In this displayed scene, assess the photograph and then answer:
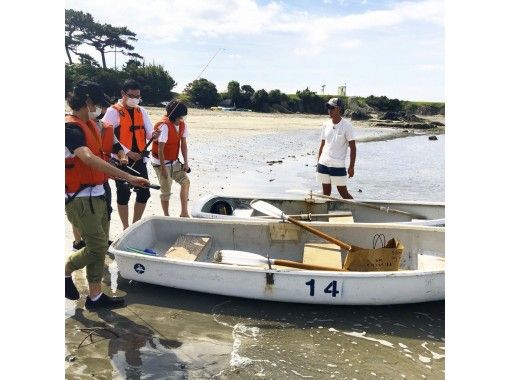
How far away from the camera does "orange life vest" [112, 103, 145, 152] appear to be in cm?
651

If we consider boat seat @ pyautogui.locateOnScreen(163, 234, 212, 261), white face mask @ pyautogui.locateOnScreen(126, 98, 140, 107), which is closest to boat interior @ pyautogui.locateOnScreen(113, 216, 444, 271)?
boat seat @ pyautogui.locateOnScreen(163, 234, 212, 261)

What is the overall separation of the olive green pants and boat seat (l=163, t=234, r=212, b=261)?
132cm

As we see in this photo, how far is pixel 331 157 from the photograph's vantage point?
7.76 metres

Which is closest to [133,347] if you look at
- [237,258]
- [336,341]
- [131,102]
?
[237,258]

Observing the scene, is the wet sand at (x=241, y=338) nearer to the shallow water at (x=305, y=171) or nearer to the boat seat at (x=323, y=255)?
the boat seat at (x=323, y=255)

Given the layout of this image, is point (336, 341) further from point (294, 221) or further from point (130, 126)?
point (130, 126)

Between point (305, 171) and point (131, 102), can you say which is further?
point (305, 171)

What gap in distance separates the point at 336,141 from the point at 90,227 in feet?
14.4

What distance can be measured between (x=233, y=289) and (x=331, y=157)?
332cm

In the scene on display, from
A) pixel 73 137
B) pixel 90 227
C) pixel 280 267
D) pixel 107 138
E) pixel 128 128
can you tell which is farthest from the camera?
pixel 128 128

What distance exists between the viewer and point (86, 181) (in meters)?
4.42
